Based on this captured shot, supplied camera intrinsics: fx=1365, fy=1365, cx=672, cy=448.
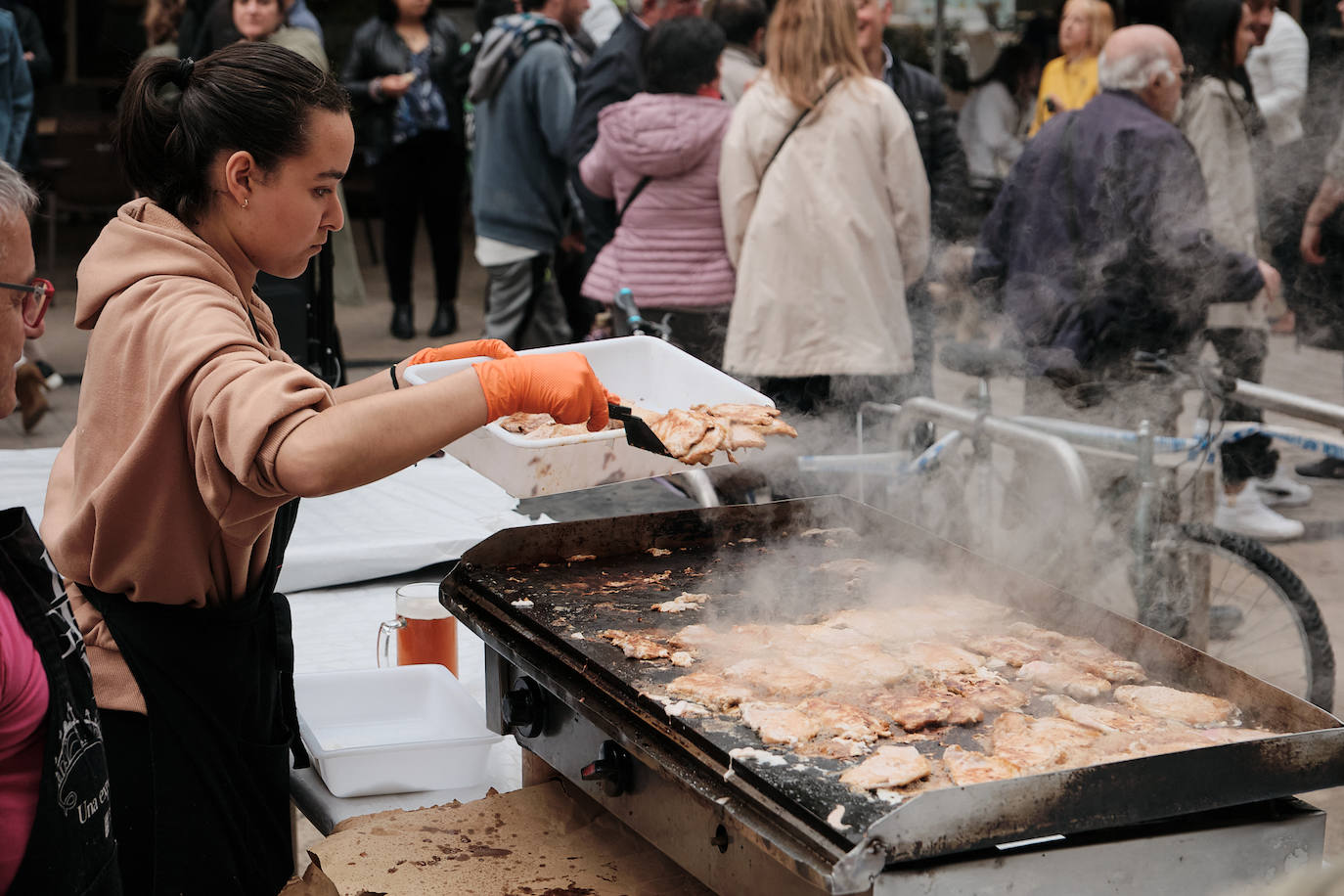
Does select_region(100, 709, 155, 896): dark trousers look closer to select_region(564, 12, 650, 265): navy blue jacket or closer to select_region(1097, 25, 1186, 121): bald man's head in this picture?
select_region(1097, 25, 1186, 121): bald man's head

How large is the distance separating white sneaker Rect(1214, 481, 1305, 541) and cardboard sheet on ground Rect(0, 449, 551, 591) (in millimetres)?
3465

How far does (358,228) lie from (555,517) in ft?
37.0

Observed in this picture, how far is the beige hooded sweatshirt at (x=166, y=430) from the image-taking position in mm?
1696

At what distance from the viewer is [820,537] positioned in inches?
109

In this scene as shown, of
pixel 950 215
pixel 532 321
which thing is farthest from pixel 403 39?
pixel 950 215

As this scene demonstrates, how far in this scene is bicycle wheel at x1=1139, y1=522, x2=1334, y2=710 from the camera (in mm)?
3686

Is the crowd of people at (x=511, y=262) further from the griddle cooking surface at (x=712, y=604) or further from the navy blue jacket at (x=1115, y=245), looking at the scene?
the griddle cooking surface at (x=712, y=604)

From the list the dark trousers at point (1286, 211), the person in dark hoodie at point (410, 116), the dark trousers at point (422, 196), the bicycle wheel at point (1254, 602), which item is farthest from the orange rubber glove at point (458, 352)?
the dark trousers at point (422, 196)

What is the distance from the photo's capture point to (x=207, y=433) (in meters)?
1.72

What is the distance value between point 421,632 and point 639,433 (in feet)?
2.65

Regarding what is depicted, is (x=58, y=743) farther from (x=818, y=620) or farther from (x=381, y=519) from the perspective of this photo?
(x=381, y=519)

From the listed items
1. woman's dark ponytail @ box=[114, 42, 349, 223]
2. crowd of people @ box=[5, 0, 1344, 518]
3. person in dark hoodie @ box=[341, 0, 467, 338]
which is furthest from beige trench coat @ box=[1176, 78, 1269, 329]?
person in dark hoodie @ box=[341, 0, 467, 338]

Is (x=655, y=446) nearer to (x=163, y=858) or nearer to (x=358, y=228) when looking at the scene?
(x=163, y=858)

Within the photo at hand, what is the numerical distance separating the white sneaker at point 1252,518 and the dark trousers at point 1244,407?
5.0 inches
